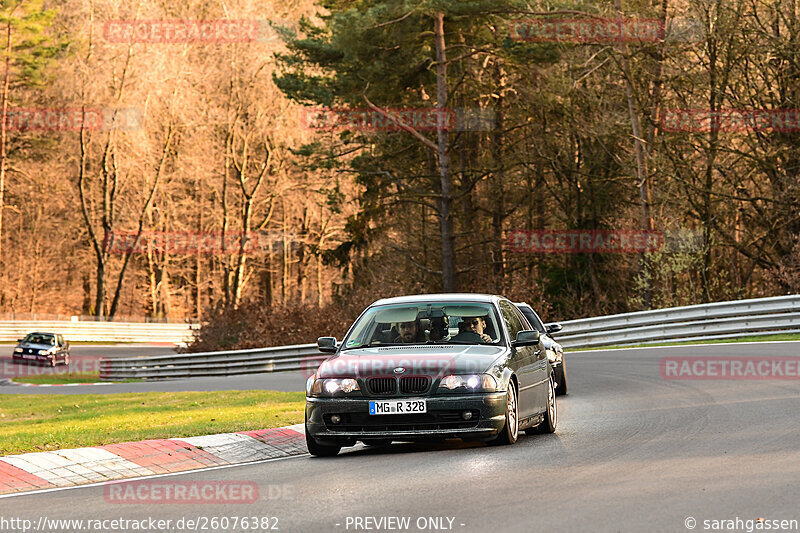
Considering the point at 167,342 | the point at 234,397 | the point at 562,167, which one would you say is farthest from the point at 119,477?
the point at 167,342

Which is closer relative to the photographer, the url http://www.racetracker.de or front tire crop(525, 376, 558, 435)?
the url http://www.racetracker.de

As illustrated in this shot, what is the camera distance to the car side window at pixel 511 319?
40.6ft

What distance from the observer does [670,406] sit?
14.6m

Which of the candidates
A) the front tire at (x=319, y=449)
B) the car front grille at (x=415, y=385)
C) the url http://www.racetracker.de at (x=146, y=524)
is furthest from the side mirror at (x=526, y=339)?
the url http://www.racetracker.de at (x=146, y=524)

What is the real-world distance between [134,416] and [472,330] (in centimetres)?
672

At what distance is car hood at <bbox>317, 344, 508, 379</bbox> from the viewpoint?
1085 centimetres

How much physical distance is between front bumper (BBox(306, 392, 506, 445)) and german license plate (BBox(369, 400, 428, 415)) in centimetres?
4

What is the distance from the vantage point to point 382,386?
428 inches

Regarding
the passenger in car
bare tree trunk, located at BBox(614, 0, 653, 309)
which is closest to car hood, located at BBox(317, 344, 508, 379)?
the passenger in car

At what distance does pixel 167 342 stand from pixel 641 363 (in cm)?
4331

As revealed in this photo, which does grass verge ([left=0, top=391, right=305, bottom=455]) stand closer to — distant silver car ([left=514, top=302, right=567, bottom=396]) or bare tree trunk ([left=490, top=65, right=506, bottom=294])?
distant silver car ([left=514, top=302, right=567, bottom=396])

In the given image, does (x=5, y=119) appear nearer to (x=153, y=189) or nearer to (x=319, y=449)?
(x=153, y=189)

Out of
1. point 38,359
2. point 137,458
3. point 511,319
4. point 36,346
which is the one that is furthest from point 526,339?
point 36,346

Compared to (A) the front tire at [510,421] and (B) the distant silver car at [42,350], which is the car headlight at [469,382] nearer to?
(A) the front tire at [510,421]
